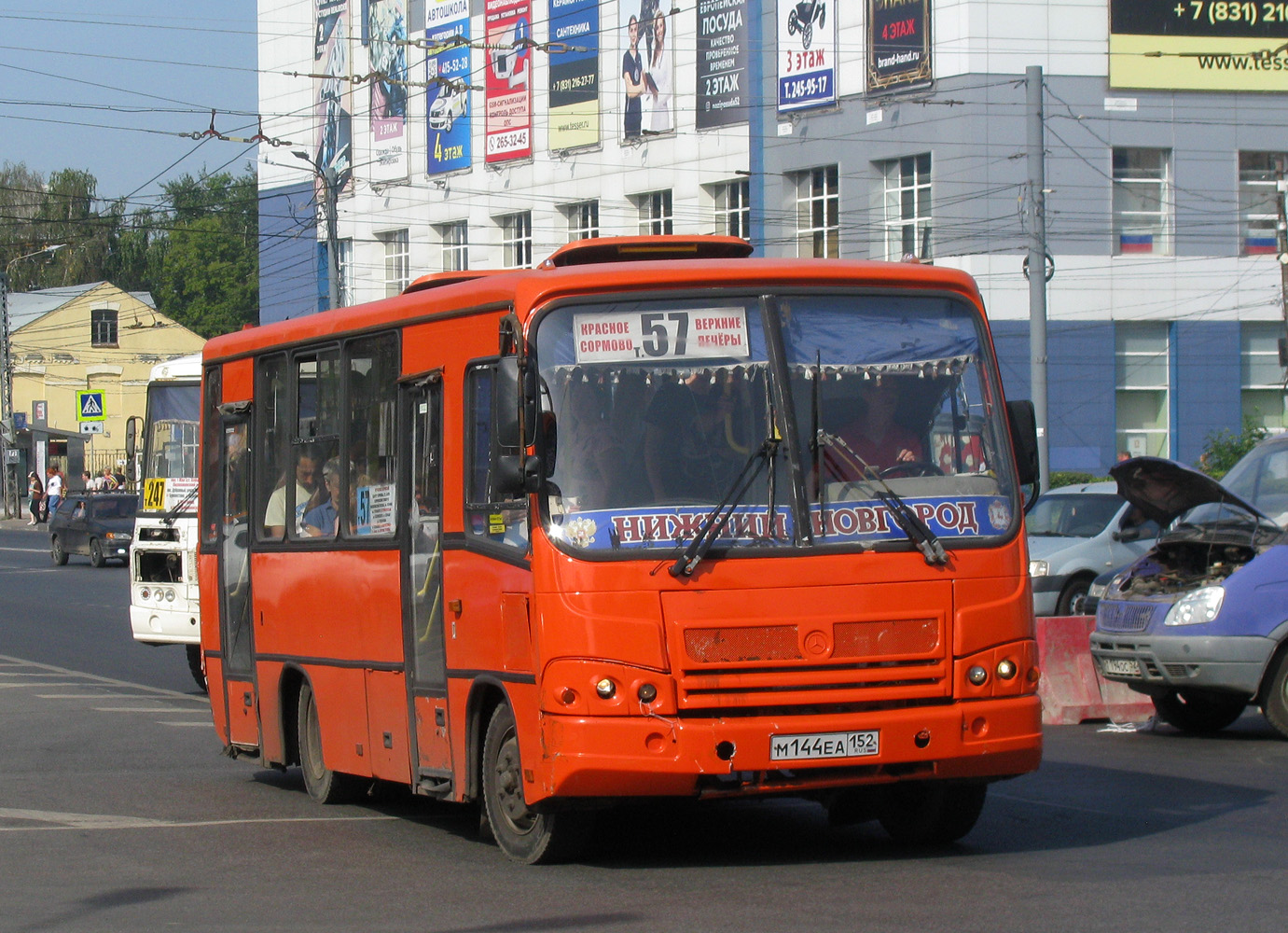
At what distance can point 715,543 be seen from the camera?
25.5 feet

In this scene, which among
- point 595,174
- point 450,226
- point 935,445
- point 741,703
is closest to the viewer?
point 741,703

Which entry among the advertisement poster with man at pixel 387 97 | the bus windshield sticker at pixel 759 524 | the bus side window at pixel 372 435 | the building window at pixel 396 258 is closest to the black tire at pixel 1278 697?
the bus windshield sticker at pixel 759 524

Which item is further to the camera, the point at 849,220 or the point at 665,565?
the point at 849,220

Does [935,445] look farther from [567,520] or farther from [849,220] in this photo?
[849,220]

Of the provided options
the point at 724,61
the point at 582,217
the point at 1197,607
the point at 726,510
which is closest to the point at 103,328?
the point at 582,217

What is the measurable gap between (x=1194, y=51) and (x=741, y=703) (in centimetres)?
4310

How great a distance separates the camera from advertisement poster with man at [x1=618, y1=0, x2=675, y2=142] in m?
53.2

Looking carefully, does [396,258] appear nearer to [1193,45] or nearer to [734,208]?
[734,208]

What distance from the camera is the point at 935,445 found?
27.0ft

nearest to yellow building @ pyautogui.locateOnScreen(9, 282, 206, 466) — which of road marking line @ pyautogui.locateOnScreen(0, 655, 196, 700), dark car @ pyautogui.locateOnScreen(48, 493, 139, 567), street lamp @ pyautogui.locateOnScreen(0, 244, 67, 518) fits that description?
street lamp @ pyautogui.locateOnScreen(0, 244, 67, 518)

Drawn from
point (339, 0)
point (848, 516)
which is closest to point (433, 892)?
point (848, 516)

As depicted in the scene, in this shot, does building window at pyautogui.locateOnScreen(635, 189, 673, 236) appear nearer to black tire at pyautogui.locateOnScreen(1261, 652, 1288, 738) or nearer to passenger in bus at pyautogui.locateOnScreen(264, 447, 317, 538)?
black tire at pyautogui.locateOnScreen(1261, 652, 1288, 738)

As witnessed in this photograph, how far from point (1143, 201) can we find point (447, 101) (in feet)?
81.0

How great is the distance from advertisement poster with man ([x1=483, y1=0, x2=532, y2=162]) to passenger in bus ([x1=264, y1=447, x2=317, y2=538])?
47.4m
